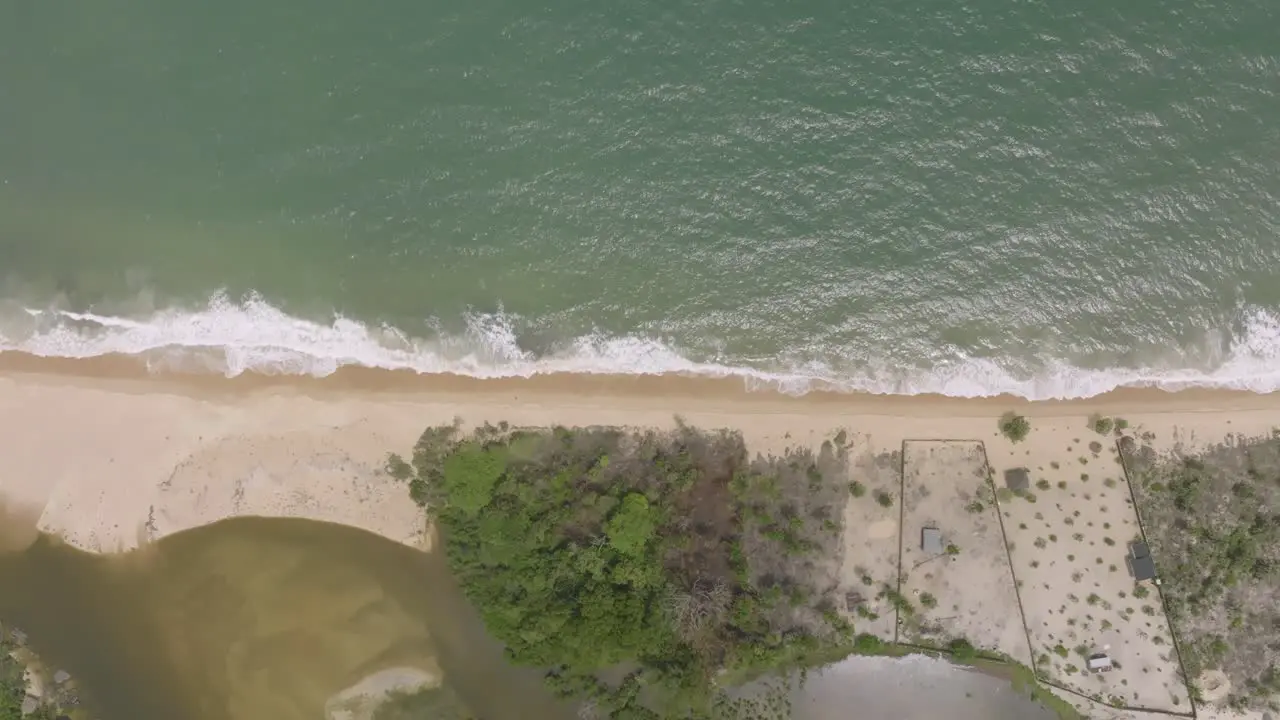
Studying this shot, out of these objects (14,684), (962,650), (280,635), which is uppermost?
(962,650)

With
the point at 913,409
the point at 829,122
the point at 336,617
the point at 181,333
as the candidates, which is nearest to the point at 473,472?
the point at 336,617

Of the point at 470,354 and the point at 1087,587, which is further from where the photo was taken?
the point at 470,354

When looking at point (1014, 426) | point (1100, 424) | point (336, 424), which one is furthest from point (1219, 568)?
point (336, 424)

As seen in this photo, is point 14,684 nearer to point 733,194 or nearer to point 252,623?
point 252,623

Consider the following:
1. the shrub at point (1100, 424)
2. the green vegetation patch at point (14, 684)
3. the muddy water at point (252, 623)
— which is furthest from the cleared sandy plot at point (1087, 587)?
the green vegetation patch at point (14, 684)

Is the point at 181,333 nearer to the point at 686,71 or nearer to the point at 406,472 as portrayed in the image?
the point at 406,472

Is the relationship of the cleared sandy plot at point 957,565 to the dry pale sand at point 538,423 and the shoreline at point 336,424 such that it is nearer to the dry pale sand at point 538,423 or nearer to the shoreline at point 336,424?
the dry pale sand at point 538,423

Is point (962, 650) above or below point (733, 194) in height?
below
